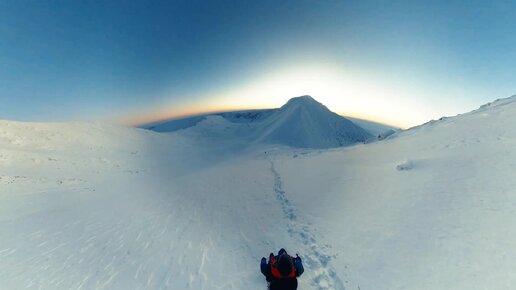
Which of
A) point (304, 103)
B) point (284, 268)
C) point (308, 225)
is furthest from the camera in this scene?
point (304, 103)

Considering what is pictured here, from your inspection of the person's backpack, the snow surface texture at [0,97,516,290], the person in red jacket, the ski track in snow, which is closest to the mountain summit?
the snow surface texture at [0,97,516,290]

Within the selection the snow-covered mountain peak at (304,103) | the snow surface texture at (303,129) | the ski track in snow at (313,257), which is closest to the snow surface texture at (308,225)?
the ski track in snow at (313,257)

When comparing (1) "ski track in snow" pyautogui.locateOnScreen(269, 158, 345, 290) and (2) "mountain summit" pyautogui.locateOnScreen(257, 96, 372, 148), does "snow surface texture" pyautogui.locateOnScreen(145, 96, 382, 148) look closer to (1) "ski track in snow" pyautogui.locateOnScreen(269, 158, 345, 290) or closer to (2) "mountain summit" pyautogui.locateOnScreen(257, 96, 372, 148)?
(2) "mountain summit" pyautogui.locateOnScreen(257, 96, 372, 148)

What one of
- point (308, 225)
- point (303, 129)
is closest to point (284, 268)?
point (308, 225)

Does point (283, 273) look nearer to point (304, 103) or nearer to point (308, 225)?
point (308, 225)

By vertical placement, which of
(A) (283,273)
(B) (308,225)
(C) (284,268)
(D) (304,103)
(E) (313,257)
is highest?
(D) (304,103)

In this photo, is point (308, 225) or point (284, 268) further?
point (308, 225)
